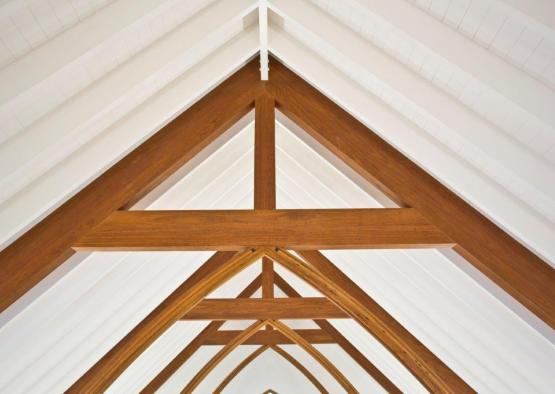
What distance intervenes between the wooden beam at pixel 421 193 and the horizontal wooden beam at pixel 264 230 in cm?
15

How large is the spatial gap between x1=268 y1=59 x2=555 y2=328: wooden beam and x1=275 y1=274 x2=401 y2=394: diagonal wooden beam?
4.15 meters

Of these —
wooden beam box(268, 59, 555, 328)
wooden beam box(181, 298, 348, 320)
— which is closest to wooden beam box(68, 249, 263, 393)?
wooden beam box(181, 298, 348, 320)

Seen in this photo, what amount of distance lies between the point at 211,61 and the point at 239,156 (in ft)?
5.31

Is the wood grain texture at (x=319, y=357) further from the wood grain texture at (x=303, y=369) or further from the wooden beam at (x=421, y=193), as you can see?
the wooden beam at (x=421, y=193)

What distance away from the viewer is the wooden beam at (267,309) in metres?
5.58

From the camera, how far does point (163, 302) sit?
5477 mm

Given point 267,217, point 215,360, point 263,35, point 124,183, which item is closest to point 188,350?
point 215,360

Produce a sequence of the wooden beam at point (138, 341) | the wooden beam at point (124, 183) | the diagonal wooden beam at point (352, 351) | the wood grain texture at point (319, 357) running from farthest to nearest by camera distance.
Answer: the wood grain texture at point (319, 357) → the diagonal wooden beam at point (352, 351) → the wooden beam at point (138, 341) → the wooden beam at point (124, 183)

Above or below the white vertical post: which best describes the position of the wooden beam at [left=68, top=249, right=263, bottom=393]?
below

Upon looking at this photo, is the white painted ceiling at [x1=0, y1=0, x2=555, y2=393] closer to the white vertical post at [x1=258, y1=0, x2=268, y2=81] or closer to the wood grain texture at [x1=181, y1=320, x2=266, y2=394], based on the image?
the white vertical post at [x1=258, y1=0, x2=268, y2=81]

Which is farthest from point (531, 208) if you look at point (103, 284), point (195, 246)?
point (103, 284)

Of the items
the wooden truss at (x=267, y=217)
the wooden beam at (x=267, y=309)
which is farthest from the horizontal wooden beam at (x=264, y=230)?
the wooden beam at (x=267, y=309)

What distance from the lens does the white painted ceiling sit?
2.29m

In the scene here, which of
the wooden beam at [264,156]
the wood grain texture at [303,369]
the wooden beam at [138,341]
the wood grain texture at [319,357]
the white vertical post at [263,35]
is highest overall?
the wood grain texture at [303,369]
